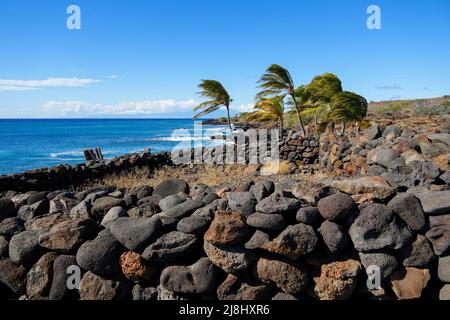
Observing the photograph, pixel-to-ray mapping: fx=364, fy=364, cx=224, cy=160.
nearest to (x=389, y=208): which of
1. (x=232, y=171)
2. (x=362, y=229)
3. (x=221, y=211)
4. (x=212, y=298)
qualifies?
(x=362, y=229)

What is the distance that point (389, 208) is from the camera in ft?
10.9

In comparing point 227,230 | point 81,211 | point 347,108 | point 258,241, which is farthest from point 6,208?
point 347,108

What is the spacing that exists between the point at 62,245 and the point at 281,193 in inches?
88.6

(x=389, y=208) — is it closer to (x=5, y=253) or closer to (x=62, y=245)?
(x=62, y=245)

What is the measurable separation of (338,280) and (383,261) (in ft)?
1.42

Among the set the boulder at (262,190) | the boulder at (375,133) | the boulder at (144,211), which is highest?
the boulder at (375,133)

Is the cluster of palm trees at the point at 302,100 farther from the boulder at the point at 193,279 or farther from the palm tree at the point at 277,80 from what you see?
the boulder at the point at 193,279

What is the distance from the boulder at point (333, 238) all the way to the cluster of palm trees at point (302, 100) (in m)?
14.9

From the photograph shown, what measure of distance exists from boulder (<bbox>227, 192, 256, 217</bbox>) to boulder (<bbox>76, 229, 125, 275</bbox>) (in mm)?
1176

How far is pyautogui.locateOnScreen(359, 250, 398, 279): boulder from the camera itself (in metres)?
3.24

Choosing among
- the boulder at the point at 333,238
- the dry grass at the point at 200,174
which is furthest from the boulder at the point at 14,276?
the dry grass at the point at 200,174

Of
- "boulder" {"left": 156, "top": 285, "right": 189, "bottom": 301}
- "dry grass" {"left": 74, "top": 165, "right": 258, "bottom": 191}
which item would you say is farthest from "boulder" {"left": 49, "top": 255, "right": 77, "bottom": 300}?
"dry grass" {"left": 74, "top": 165, "right": 258, "bottom": 191}

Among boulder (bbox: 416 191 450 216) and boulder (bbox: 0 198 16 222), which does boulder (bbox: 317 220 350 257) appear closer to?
boulder (bbox: 416 191 450 216)

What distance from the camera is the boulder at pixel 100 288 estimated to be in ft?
11.7
